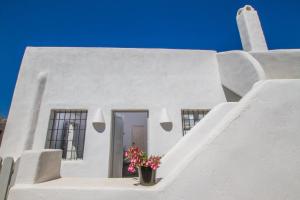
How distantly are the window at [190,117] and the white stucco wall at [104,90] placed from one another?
24 cm

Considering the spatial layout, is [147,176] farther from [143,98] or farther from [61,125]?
[61,125]

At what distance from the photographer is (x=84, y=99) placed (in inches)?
237

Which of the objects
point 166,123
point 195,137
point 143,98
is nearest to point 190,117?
point 166,123

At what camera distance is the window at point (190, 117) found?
242 inches

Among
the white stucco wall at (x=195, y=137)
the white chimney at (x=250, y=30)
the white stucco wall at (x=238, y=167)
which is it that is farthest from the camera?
the white chimney at (x=250, y=30)

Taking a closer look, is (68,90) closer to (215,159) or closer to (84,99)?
(84,99)

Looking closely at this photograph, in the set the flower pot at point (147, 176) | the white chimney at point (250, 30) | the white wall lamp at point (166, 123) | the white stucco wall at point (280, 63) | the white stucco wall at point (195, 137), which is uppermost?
the white chimney at point (250, 30)

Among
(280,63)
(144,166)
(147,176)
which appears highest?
(280,63)

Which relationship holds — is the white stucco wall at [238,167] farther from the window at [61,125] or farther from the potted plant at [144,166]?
A: the window at [61,125]

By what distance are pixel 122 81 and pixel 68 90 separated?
6.28 feet

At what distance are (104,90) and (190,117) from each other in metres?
3.24

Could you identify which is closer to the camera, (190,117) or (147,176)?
(147,176)

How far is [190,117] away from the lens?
20.6ft

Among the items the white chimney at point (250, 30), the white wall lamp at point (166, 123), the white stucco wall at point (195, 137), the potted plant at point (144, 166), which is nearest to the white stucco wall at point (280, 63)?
the white chimney at point (250, 30)
